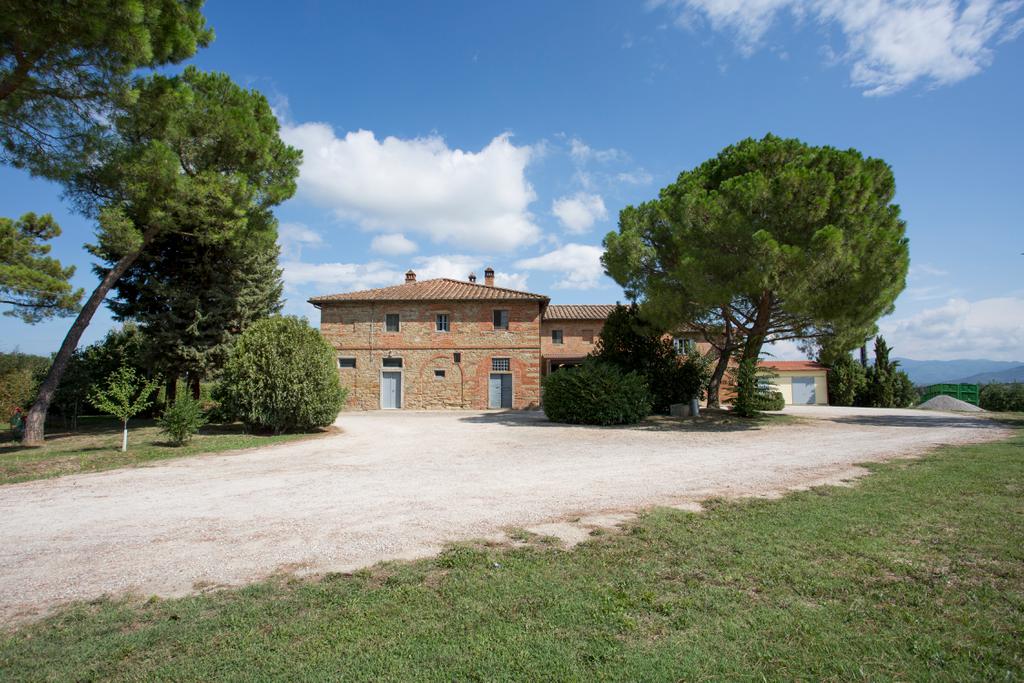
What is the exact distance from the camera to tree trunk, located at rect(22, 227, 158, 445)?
12465mm

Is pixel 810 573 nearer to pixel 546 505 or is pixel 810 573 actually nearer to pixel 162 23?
→ pixel 546 505

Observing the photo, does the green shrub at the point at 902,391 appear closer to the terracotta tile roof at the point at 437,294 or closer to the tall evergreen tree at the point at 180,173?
the terracotta tile roof at the point at 437,294

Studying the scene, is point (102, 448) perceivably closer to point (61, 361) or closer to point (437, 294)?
point (61, 361)

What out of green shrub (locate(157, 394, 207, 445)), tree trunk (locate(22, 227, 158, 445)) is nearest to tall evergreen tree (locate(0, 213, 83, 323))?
tree trunk (locate(22, 227, 158, 445))

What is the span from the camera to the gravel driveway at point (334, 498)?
4.13m

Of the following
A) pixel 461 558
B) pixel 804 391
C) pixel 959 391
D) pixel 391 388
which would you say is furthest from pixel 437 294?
pixel 959 391

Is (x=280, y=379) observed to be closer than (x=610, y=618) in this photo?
No

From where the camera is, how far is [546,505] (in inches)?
231

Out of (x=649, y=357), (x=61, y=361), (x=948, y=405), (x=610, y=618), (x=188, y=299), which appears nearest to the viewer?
(x=610, y=618)

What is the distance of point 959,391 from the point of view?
30.4 m

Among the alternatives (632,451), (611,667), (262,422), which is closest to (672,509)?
(611,667)

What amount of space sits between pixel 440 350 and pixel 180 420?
51.2ft

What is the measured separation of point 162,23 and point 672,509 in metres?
12.8

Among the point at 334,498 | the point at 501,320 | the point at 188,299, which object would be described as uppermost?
the point at 501,320
